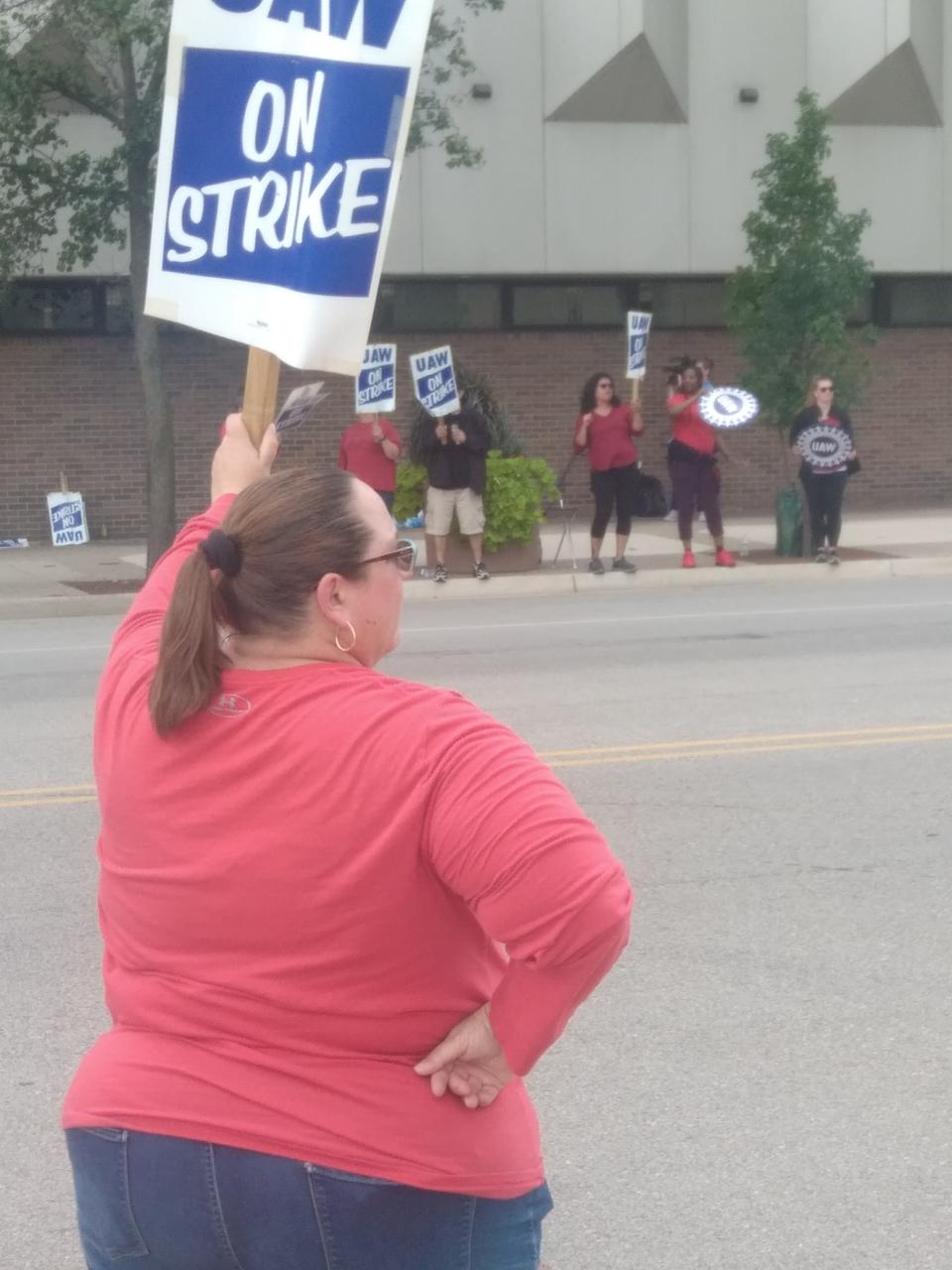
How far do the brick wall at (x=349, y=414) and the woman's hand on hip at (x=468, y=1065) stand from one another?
18.9 meters

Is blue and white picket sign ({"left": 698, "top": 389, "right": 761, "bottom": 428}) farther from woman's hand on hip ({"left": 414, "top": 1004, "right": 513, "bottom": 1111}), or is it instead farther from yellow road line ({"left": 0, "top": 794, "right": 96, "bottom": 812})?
woman's hand on hip ({"left": 414, "top": 1004, "right": 513, "bottom": 1111})

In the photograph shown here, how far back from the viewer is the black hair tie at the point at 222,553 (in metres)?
2.15

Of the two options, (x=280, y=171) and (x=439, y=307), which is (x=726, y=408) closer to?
(x=439, y=307)

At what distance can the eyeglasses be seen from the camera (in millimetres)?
2188

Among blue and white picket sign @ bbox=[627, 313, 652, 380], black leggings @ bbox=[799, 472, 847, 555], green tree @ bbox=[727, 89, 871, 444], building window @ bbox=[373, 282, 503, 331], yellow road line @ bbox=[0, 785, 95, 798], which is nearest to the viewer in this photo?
yellow road line @ bbox=[0, 785, 95, 798]

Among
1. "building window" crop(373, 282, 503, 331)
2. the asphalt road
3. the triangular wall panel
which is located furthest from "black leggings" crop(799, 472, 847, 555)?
the asphalt road

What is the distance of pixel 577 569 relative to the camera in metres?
18.0

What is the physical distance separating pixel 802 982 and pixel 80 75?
1333 centimetres

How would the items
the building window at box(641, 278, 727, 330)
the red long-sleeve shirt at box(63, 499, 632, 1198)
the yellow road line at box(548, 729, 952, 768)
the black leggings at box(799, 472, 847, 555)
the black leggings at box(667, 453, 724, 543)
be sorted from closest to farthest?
the red long-sleeve shirt at box(63, 499, 632, 1198), the yellow road line at box(548, 729, 952, 768), the black leggings at box(667, 453, 724, 543), the black leggings at box(799, 472, 847, 555), the building window at box(641, 278, 727, 330)

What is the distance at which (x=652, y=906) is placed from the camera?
6.26 metres

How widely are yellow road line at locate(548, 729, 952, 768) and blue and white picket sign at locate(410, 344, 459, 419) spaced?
8650 millimetres

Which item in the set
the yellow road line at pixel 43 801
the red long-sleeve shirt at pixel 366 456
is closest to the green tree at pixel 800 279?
the red long-sleeve shirt at pixel 366 456

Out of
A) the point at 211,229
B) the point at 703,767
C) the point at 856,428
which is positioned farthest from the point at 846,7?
the point at 211,229

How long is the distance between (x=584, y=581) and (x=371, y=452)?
244 centimetres
